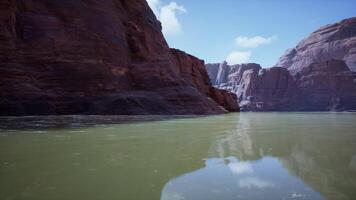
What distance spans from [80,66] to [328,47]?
11993 centimetres

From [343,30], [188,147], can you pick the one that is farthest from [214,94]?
[343,30]

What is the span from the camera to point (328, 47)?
12544 cm

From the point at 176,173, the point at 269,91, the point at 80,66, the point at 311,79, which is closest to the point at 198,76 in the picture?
the point at 80,66

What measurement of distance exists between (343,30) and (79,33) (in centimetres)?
12354

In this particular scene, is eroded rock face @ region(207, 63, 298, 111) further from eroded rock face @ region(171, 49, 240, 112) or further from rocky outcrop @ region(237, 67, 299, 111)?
eroded rock face @ region(171, 49, 240, 112)

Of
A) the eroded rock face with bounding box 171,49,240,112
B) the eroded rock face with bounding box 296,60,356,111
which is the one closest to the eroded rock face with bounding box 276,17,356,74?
the eroded rock face with bounding box 296,60,356,111

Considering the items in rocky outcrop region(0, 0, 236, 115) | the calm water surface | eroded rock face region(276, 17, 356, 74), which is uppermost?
eroded rock face region(276, 17, 356, 74)

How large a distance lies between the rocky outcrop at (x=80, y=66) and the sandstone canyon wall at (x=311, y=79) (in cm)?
7635

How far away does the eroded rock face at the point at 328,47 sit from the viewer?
391 ft

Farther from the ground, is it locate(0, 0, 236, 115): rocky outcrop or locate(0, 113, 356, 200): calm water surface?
locate(0, 0, 236, 115): rocky outcrop

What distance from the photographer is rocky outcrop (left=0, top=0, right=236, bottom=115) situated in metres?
23.9

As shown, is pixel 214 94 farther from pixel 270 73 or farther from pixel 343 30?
pixel 343 30

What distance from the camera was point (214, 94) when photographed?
190 ft

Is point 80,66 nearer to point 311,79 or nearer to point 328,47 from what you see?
point 311,79
